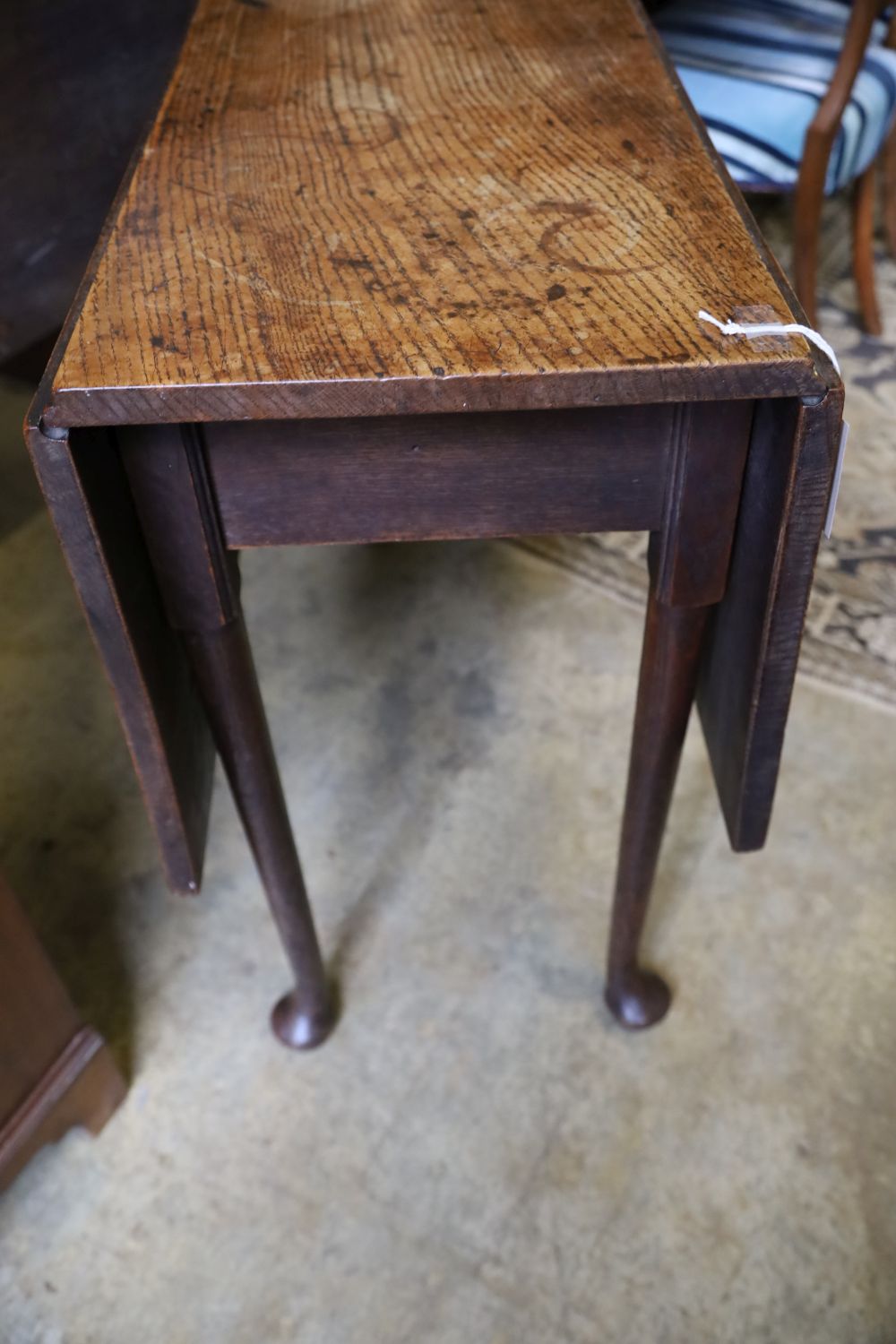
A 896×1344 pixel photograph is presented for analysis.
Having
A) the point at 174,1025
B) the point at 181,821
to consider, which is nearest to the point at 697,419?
the point at 181,821

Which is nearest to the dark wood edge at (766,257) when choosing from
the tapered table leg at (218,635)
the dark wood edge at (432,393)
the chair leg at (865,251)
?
the dark wood edge at (432,393)

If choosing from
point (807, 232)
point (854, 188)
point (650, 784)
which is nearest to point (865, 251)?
point (854, 188)

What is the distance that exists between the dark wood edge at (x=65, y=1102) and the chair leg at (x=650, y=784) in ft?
1.66

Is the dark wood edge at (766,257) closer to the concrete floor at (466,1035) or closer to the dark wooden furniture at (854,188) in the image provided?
the dark wooden furniture at (854,188)

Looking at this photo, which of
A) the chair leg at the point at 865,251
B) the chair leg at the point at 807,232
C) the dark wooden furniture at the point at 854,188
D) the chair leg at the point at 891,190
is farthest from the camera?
the chair leg at the point at 891,190

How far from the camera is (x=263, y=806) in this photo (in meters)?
0.91

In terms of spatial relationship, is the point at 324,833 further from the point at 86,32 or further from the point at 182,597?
the point at 86,32

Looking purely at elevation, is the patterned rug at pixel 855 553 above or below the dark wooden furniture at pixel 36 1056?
below

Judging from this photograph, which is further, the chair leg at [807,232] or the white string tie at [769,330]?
the chair leg at [807,232]

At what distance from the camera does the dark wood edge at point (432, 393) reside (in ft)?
1.90

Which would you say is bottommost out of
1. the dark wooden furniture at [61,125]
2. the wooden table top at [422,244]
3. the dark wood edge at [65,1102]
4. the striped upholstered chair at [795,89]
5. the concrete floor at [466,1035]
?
the concrete floor at [466,1035]

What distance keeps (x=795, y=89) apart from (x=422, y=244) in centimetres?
131

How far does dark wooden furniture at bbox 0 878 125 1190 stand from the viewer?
0.93m

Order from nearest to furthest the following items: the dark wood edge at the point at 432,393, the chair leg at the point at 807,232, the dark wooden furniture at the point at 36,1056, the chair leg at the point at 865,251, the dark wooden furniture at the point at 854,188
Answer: the dark wood edge at the point at 432,393
the dark wooden furniture at the point at 36,1056
the dark wooden furniture at the point at 854,188
the chair leg at the point at 807,232
the chair leg at the point at 865,251
